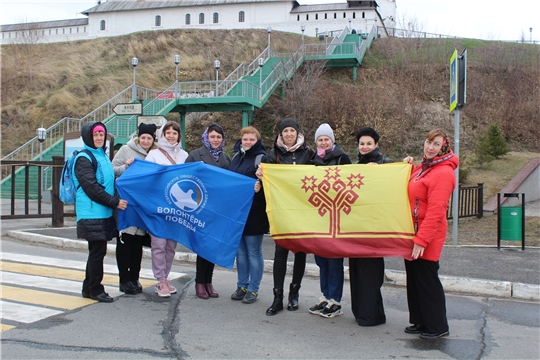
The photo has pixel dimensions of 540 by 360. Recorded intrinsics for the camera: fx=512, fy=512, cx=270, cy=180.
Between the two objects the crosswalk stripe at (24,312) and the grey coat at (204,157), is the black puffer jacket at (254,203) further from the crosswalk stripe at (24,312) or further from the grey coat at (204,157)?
the crosswalk stripe at (24,312)

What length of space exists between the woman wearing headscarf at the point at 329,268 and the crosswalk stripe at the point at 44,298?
2845mm

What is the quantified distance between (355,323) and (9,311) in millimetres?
3926

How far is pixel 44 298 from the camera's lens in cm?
646

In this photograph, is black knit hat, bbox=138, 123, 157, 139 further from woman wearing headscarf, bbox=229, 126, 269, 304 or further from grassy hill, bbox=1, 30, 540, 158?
grassy hill, bbox=1, 30, 540, 158

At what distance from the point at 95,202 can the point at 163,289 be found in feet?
4.62

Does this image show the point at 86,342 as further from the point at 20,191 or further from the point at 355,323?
the point at 20,191

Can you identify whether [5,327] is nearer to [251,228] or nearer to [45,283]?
[45,283]

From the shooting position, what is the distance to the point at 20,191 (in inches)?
928

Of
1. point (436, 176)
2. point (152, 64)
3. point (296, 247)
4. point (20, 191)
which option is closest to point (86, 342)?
point (296, 247)

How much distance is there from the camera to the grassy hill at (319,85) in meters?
30.1

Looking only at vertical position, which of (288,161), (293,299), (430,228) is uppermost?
(288,161)

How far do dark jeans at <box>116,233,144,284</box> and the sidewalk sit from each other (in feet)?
8.49

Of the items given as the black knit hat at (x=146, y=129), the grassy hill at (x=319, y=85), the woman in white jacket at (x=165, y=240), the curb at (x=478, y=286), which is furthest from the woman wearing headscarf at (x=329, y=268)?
the grassy hill at (x=319, y=85)

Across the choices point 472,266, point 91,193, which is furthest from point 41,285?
point 472,266
